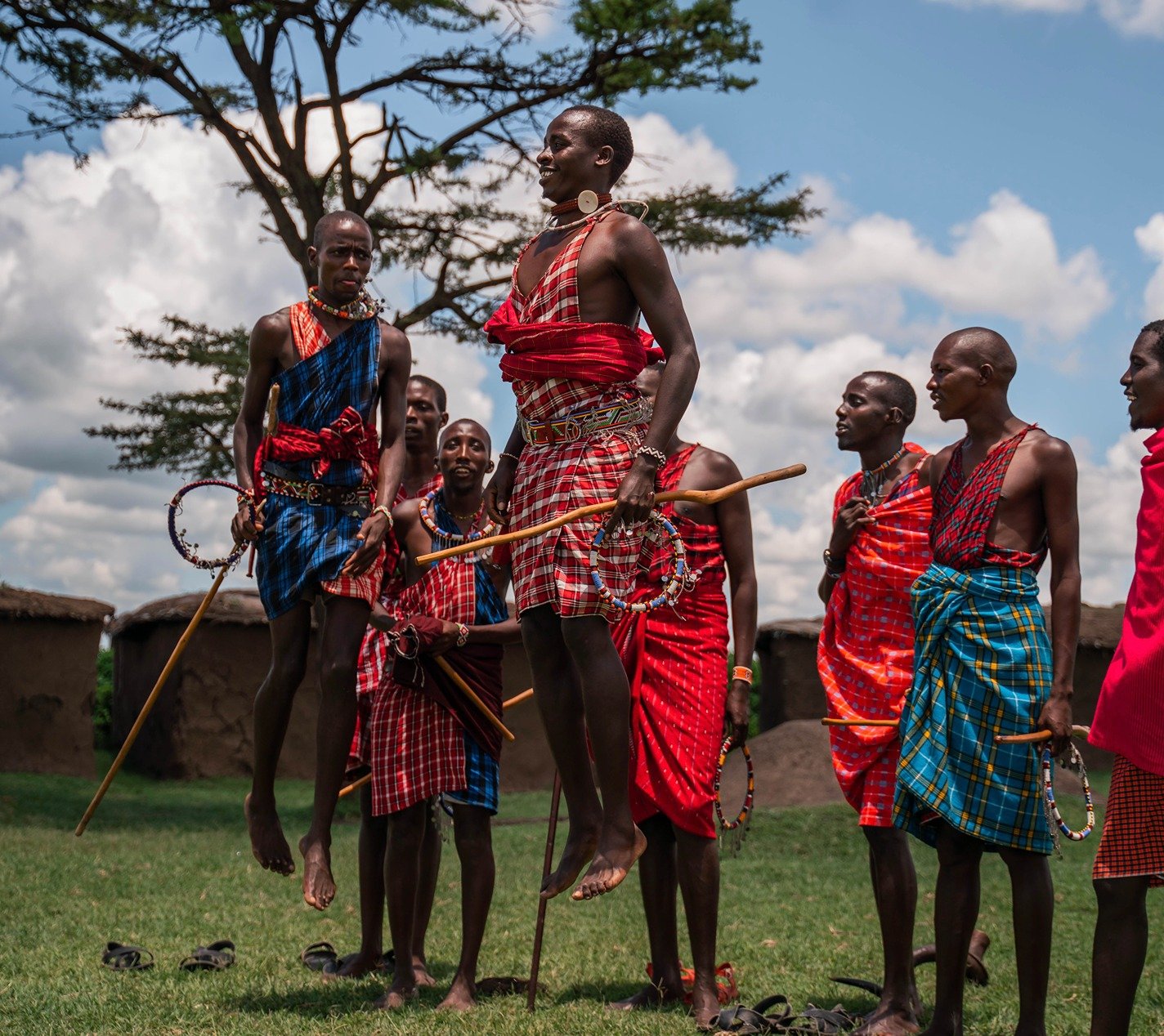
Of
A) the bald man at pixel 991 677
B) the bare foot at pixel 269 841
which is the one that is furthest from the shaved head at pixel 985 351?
the bare foot at pixel 269 841

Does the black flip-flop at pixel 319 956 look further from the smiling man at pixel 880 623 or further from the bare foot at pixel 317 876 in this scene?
the smiling man at pixel 880 623

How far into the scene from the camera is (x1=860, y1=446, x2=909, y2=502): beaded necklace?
609 centimetres

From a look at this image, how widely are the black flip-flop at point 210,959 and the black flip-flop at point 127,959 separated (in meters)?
0.16

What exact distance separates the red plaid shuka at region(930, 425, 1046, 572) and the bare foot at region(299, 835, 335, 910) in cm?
254

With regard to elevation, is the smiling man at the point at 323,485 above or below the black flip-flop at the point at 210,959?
above

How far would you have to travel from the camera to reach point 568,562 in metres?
4.34

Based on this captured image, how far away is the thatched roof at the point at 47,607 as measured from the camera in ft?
56.8

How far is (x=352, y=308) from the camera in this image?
5.70 meters

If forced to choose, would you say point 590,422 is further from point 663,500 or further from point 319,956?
point 319,956

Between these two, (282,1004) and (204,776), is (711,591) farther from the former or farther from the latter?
(204,776)

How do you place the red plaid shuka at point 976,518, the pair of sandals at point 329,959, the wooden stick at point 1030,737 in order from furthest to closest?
1. the pair of sandals at point 329,959
2. the red plaid shuka at point 976,518
3. the wooden stick at point 1030,737

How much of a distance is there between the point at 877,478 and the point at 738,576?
77cm

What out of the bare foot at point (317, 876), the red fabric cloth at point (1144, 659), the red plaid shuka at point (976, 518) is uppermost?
the red plaid shuka at point (976, 518)

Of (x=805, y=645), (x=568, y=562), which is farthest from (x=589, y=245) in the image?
(x=805, y=645)
